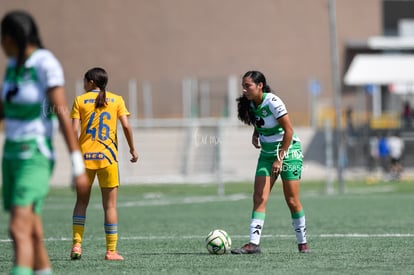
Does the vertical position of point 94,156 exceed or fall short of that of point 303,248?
it exceeds it

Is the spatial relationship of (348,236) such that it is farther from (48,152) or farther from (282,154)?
(48,152)

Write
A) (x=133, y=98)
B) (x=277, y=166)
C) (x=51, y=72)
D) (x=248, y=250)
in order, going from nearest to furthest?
(x=51, y=72)
(x=277, y=166)
(x=248, y=250)
(x=133, y=98)

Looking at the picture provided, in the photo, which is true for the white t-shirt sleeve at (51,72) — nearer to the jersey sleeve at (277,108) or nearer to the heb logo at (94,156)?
the heb logo at (94,156)

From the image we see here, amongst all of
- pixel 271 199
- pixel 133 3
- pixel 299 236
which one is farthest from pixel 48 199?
pixel 133 3

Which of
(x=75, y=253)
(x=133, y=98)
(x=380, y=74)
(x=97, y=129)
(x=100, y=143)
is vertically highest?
(x=97, y=129)

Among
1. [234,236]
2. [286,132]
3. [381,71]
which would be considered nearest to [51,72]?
[286,132]

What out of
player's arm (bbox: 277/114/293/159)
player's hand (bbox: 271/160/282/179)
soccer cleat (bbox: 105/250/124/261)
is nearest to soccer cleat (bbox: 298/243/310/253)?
player's hand (bbox: 271/160/282/179)

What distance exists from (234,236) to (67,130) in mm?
7261

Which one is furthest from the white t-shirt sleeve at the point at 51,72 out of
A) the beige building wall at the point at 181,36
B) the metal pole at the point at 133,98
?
the beige building wall at the point at 181,36

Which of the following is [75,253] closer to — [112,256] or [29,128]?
[112,256]

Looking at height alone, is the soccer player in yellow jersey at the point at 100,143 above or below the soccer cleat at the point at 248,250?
above

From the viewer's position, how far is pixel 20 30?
734 centimetres

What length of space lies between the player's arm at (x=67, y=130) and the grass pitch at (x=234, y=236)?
9.19ft

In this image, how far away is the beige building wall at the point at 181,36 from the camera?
169ft
